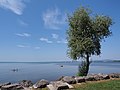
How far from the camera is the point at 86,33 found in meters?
39.1

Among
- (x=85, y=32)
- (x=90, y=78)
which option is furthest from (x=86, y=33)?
(x=90, y=78)

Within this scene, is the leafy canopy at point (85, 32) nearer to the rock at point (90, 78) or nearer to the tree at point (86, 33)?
the tree at point (86, 33)

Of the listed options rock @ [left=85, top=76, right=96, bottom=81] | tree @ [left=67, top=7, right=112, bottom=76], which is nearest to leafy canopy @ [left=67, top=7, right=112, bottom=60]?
tree @ [left=67, top=7, right=112, bottom=76]

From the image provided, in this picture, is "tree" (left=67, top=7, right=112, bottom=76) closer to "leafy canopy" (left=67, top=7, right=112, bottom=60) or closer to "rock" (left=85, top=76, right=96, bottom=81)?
"leafy canopy" (left=67, top=7, right=112, bottom=60)

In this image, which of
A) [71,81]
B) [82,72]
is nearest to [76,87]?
[71,81]

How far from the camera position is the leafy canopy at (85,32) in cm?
3864

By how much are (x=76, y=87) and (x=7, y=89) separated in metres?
6.26

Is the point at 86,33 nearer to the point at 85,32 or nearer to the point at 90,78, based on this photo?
the point at 85,32

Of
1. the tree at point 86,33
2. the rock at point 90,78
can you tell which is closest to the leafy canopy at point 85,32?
the tree at point 86,33

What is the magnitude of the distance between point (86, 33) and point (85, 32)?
0.81 feet

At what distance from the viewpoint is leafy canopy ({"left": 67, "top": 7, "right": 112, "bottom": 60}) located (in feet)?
127

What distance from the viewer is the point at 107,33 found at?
131ft

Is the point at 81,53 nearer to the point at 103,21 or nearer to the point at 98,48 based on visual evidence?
the point at 98,48

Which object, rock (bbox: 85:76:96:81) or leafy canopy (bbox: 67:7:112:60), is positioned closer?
rock (bbox: 85:76:96:81)
